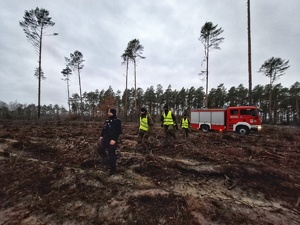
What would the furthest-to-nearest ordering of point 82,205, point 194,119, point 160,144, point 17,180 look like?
point 194,119 < point 160,144 < point 17,180 < point 82,205

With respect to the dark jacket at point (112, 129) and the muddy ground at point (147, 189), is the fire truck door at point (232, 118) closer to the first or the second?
the muddy ground at point (147, 189)

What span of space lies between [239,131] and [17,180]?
15.1 metres

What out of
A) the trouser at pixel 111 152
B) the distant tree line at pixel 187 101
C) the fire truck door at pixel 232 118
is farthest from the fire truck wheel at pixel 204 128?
the distant tree line at pixel 187 101

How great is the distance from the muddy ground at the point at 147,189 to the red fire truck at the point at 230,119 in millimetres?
8119

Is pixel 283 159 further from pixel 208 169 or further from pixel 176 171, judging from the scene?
pixel 176 171

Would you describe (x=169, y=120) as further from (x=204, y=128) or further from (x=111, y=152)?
(x=204, y=128)

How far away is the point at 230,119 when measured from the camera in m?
15.8

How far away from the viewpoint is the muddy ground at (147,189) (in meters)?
3.45

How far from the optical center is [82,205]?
12.5 ft

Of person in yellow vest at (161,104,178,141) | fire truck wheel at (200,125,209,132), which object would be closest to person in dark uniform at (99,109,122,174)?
person in yellow vest at (161,104,178,141)

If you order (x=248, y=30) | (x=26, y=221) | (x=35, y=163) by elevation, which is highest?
(x=248, y=30)

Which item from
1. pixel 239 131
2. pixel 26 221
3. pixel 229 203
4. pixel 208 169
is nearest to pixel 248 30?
pixel 239 131

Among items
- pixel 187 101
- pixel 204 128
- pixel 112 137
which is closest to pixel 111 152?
pixel 112 137

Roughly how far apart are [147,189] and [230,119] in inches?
538
